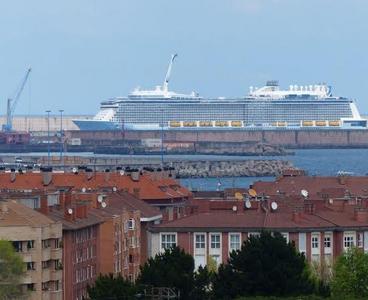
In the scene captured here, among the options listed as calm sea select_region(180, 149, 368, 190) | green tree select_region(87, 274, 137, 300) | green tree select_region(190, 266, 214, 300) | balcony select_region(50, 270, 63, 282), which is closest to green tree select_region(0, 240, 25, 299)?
green tree select_region(87, 274, 137, 300)

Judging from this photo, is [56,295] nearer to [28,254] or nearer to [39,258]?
[39,258]

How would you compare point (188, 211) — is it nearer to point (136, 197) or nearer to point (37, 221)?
point (136, 197)

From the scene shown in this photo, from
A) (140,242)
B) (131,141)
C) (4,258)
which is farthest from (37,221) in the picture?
(131,141)

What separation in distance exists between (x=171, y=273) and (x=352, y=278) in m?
2.82

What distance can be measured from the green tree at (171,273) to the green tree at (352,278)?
7.27 feet

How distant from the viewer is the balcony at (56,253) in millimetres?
34656

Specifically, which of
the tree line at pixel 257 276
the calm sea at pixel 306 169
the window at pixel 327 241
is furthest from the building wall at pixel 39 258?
the calm sea at pixel 306 169

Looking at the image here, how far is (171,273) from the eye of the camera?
108 ft

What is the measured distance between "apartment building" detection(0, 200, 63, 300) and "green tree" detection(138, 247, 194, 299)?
1.51 meters

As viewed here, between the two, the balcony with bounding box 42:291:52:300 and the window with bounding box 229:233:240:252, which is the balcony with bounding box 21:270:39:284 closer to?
the balcony with bounding box 42:291:52:300

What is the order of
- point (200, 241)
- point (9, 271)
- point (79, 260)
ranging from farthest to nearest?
point (200, 241)
point (79, 260)
point (9, 271)

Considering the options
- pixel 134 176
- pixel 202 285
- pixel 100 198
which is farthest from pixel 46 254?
pixel 134 176

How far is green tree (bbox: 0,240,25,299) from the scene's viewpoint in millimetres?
31281

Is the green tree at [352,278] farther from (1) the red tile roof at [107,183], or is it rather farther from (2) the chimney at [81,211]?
(1) the red tile roof at [107,183]
